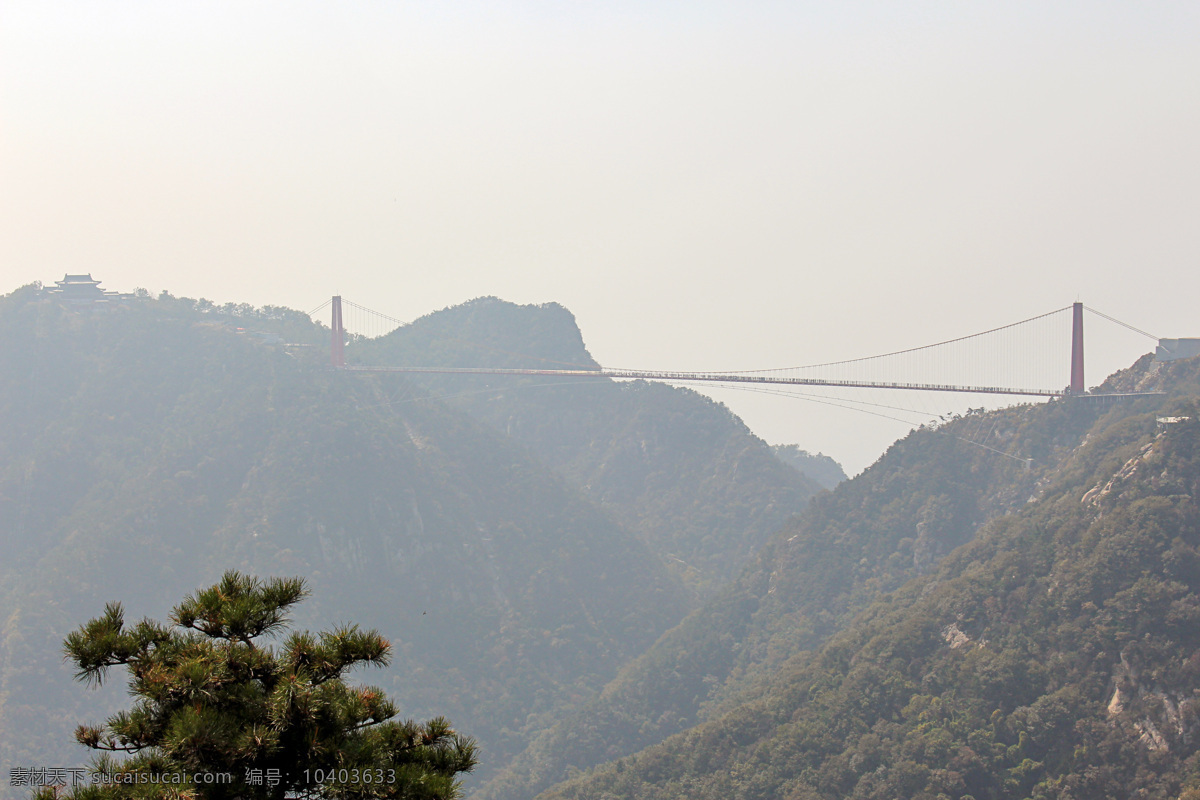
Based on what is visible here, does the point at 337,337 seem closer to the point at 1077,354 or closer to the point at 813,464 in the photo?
the point at 1077,354

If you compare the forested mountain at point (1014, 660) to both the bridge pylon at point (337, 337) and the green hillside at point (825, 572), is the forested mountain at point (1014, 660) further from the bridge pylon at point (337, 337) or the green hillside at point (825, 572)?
the bridge pylon at point (337, 337)

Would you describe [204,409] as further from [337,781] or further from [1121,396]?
[337,781]

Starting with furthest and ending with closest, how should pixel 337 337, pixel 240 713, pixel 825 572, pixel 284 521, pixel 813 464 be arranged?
1. pixel 813 464
2. pixel 337 337
3. pixel 825 572
4. pixel 284 521
5. pixel 240 713

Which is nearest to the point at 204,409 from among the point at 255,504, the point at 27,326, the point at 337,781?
the point at 255,504

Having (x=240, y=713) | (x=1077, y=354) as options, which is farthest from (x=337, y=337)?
(x=240, y=713)

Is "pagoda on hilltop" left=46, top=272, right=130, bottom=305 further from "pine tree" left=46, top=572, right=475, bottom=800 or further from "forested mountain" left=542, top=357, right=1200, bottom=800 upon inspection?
"pine tree" left=46, top=572, right=475, bottom=800

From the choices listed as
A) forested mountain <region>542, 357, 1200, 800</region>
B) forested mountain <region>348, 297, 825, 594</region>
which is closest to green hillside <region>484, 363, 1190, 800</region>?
forested mountain <region>542, 357, 1200, 800</region>
